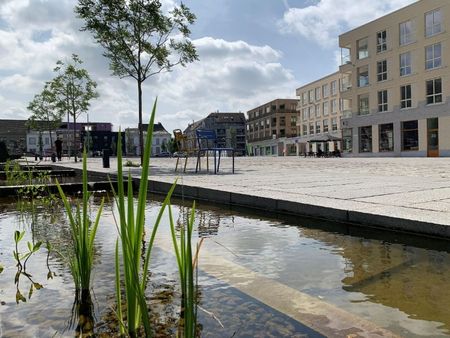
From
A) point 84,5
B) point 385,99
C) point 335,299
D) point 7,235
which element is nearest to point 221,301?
point 335,299

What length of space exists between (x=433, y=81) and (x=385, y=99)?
5254 millimetres

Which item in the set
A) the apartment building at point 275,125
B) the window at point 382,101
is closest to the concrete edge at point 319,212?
the window at point 382,101

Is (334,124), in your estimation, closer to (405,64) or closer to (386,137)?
(386,137)

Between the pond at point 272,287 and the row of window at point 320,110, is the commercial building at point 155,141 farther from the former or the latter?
the pond at point 272,287

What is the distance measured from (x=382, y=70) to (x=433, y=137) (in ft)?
27.4

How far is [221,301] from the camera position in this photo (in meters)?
2.04

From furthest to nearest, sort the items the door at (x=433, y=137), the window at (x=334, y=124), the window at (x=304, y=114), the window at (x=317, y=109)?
the window at (x=304, y=114) < the window at (x=317, y=109) < the window at (x=334, y=124) < the door at (x=433, y=137)

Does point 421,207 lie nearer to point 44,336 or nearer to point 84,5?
point 44,336

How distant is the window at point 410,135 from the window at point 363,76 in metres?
6.49

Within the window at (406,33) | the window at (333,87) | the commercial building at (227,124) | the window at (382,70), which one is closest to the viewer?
the window at (406,33)

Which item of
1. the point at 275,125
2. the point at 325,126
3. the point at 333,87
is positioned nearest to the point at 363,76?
the point at 333,87

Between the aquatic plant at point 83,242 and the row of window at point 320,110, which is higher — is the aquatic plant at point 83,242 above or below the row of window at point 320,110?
below

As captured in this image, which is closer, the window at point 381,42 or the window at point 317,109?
the window at point 381,42

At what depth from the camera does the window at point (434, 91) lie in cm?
3403
